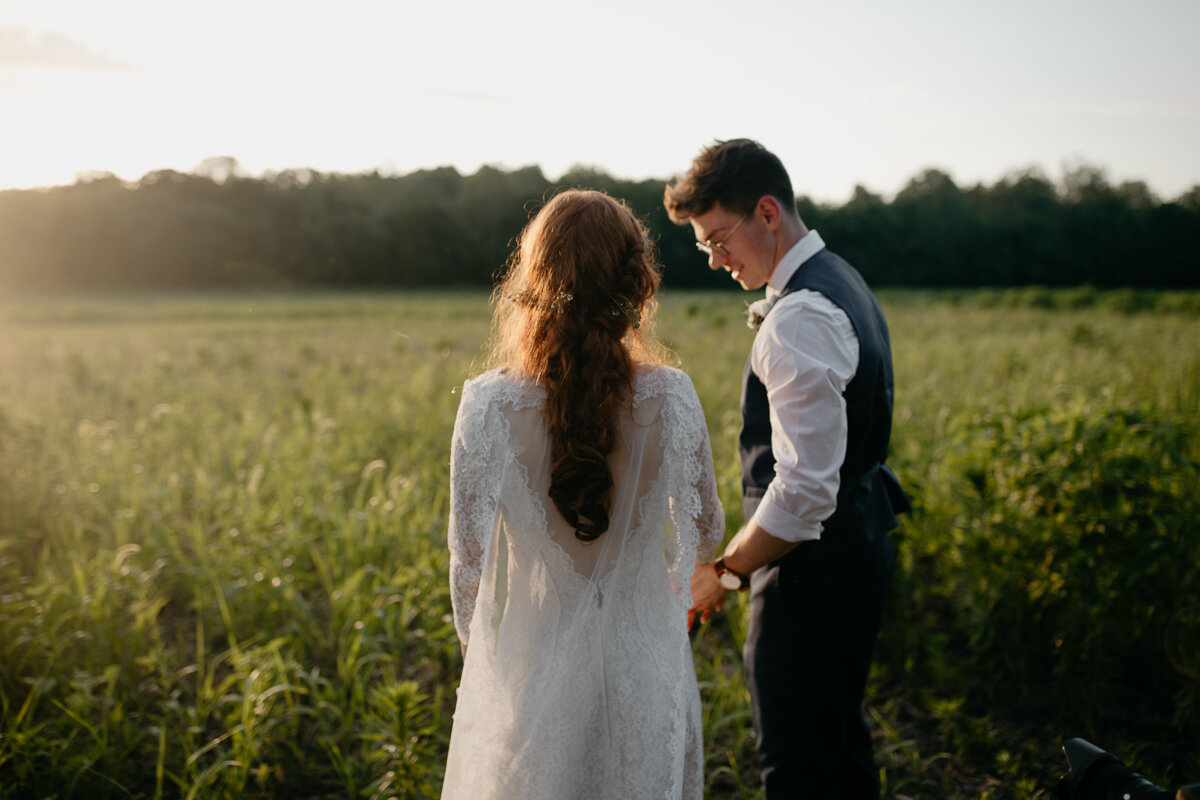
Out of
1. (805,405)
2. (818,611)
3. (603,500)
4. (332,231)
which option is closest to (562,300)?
(603,500)

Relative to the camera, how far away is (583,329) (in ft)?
4.84

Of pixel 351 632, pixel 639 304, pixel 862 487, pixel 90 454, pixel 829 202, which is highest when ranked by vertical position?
pixel 829 202

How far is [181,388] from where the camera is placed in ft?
26.1

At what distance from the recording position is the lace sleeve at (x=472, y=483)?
59.2 inches

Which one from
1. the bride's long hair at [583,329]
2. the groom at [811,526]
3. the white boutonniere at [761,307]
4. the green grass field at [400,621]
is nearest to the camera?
the bride's long hair at [583,329]

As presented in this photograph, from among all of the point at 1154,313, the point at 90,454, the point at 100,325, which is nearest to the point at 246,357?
the point at 90,454

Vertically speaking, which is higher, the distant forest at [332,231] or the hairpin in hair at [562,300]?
the distant forest at [332,231]

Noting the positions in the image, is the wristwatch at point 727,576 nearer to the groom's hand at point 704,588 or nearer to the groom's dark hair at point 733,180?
the groom's hand at point 704,588

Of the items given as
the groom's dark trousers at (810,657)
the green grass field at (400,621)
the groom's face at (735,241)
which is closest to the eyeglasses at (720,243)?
the groom's face at (735,241)

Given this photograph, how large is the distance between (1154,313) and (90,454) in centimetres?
2467

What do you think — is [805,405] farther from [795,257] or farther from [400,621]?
[400,621]

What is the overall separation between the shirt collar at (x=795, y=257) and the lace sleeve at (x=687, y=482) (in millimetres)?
569

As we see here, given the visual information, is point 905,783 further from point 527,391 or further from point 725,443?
point 725,443

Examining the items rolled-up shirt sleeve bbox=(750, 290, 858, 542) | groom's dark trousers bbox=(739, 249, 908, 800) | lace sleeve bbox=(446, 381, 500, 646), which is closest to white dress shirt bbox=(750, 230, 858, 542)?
rolled-up shirt sleeve bbox=(750, 290, 858, 542)
